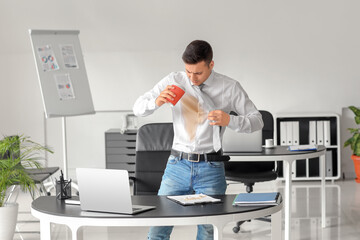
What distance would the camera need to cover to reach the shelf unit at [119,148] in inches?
307

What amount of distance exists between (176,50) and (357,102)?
7.98 ft

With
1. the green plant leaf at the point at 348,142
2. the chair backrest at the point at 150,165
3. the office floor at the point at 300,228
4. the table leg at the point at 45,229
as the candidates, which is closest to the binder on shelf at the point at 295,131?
the green plant leaf at the point at 348,142

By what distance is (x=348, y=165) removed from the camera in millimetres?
8312

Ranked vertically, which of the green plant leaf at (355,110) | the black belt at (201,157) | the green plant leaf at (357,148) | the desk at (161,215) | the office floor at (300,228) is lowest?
the office floor at (300,228)

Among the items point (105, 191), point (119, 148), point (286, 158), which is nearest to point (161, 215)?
point (105, 191)

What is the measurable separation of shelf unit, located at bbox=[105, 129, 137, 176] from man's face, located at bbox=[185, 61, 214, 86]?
14.3ft

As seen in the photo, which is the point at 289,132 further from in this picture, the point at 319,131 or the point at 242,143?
the point at 242,143

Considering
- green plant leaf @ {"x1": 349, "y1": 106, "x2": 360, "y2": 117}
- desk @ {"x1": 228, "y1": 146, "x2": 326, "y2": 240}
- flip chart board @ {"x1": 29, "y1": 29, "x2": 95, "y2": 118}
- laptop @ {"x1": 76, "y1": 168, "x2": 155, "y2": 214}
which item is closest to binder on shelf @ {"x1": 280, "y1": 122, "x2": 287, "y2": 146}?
green plant leaf @ {"x1": 349, "y1": 106, "x2": 360, "y2": 117}

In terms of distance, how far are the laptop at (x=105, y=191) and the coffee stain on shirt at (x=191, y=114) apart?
67cm

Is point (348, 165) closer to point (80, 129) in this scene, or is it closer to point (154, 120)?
point (154, 120)

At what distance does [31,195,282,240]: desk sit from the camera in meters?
2.87

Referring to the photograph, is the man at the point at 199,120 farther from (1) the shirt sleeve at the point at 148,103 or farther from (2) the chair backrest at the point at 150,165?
(2) the chair backrest at the point at 150,165

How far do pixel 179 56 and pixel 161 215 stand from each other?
5401mm

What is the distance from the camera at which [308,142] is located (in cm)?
806
